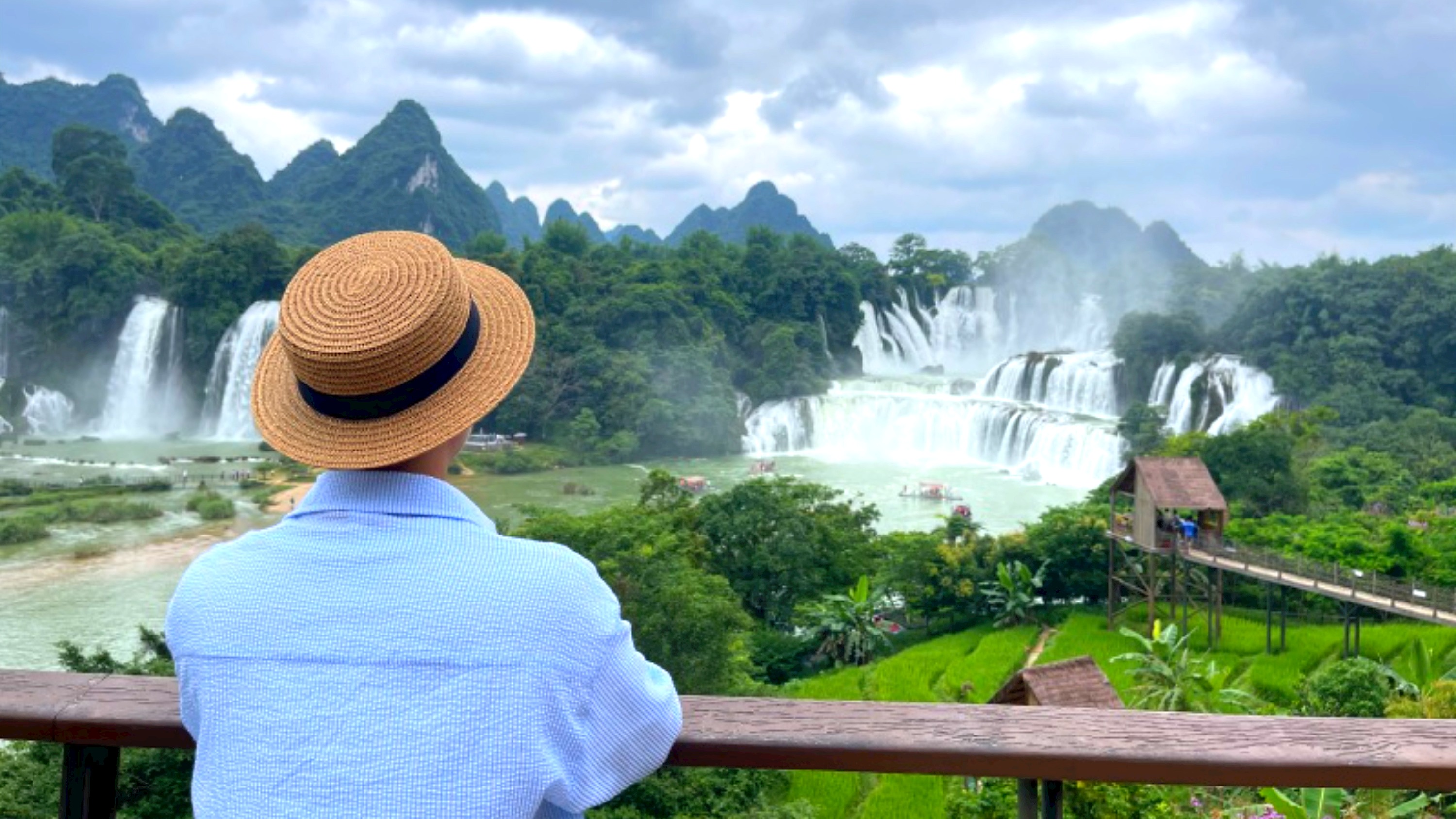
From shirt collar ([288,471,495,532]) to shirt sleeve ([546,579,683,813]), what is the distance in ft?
0.47

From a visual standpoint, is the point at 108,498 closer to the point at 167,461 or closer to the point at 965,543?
the point at 167,461

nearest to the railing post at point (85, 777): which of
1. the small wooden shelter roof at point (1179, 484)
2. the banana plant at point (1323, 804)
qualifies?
the banana plant at point (1323, 804)

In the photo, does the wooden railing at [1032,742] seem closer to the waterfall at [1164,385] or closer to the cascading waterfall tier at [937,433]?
the cascading waterfall tier at [937,433]

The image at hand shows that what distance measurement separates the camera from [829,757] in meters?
1.18

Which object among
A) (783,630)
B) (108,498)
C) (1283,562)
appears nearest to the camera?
(1283,562)

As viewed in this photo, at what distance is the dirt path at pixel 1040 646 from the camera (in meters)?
13.5

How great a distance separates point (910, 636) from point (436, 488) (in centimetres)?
1507

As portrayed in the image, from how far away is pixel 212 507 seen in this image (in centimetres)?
1977

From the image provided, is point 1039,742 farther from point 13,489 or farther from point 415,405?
point 13,489

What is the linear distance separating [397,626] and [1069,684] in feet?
23.1

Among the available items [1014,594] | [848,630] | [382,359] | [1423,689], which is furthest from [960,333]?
[382,359]

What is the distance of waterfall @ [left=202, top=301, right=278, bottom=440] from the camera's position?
1224 inches

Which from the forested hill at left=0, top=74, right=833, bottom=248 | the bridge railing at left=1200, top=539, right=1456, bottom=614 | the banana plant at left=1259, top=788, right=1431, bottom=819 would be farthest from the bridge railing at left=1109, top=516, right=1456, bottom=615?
the forested hill at left=0, top=74, right=833, bottom=248

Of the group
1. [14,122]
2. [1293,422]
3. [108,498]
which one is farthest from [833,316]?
[14,122]
